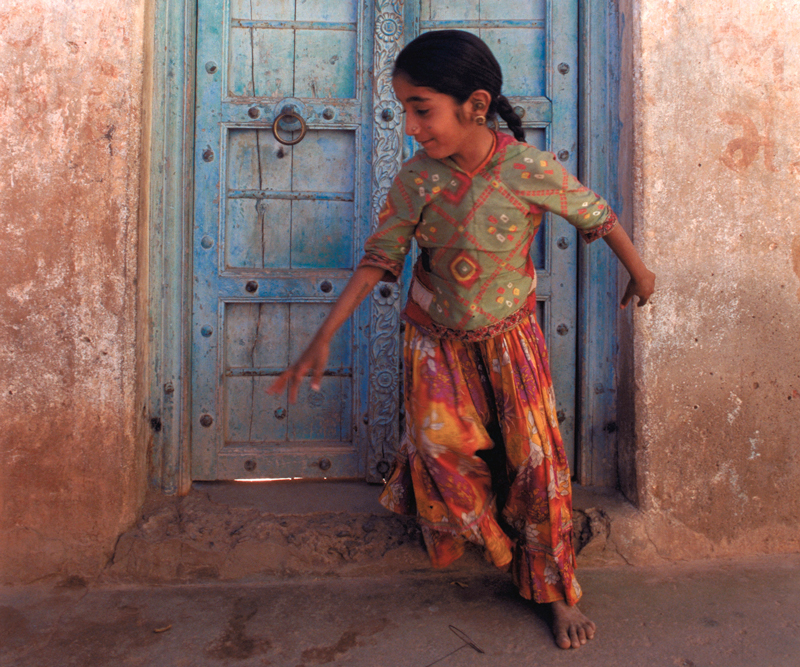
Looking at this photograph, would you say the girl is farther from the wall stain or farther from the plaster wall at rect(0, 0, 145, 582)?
the plaster wall at rect(0, 0, 145, 582)

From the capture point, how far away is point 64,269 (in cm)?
198

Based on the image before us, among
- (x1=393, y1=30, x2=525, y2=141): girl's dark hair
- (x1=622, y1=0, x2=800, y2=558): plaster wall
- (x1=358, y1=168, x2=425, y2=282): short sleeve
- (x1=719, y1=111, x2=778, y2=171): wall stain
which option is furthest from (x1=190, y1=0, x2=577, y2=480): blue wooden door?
(x1=393, y1=30, x2=525, y2=141): girl's dark hair

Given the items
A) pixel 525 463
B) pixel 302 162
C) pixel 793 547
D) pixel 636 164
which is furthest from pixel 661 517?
pixel 302 162

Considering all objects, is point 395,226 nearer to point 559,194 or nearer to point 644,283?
point 559,194

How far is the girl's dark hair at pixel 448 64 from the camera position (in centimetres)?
150

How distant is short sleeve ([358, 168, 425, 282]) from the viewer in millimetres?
1647

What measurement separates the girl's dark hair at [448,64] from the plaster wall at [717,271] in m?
0.83

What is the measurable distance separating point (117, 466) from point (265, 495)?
22.4 inches

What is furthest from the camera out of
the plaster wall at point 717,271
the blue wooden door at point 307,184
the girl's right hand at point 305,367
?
the blue wooden door at point 307,184

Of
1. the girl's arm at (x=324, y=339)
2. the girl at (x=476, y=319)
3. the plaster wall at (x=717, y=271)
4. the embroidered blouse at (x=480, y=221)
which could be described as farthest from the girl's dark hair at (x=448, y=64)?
the plaster wall at (x=717, y=271)

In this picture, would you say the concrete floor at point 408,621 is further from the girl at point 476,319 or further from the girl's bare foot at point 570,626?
the girl at point 476,319

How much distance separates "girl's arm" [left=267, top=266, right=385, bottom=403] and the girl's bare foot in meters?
1.01

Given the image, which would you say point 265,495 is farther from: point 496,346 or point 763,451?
point 763,451

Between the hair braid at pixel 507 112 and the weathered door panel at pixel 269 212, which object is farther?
the weathered door panel at pixel 269 212
